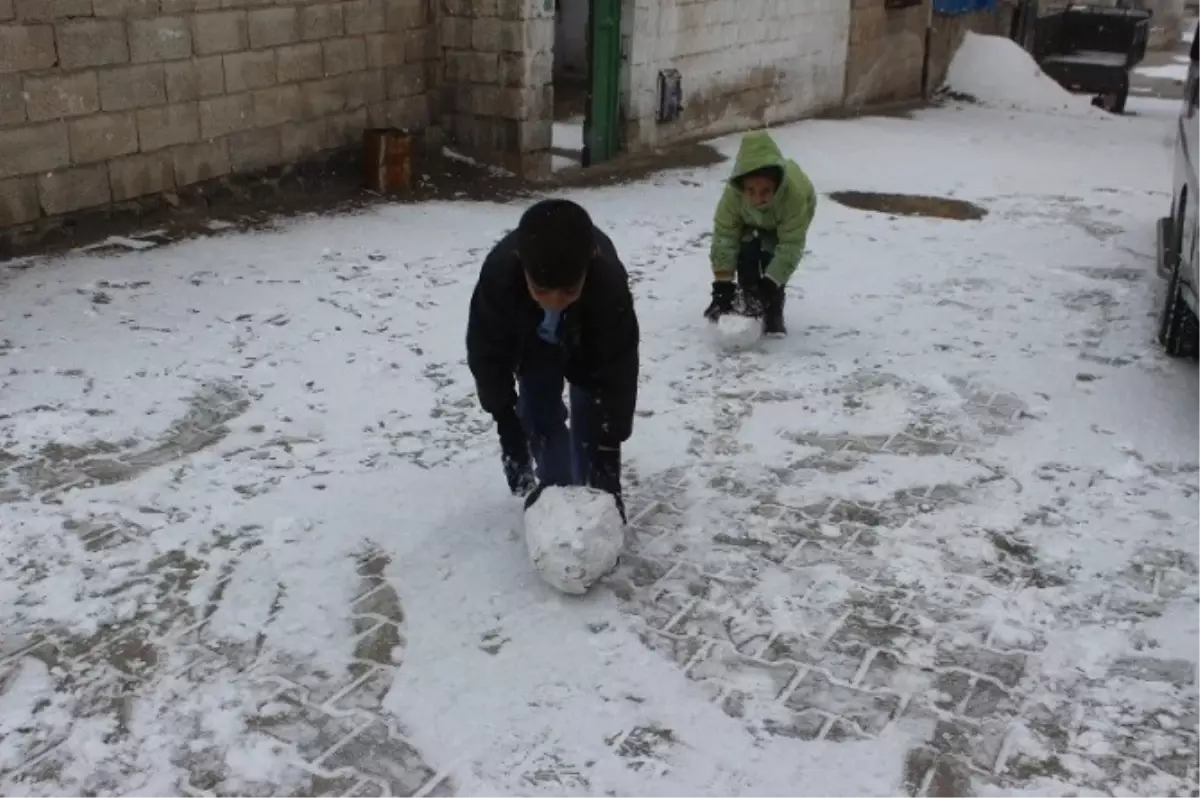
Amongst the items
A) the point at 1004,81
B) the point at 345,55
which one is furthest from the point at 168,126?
the point at 1004,81

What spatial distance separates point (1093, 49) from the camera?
69.8 feet

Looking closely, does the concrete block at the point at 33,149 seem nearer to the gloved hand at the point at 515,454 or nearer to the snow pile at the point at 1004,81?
the gloved hand at the point at 515,454

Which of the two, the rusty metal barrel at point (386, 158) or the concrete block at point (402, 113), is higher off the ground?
the concrete block at point (402, 113)

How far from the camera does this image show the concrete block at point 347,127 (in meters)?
9.04

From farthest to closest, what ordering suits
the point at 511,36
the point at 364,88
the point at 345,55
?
1. the point at 511,36
2. the point at 364,88
3. the point at 345,55

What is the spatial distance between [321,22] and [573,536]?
6.50 m

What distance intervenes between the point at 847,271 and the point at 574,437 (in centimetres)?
406

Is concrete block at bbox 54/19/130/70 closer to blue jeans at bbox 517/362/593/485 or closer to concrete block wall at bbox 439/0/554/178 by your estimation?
concrete block wall at bbox 439/0/554/178

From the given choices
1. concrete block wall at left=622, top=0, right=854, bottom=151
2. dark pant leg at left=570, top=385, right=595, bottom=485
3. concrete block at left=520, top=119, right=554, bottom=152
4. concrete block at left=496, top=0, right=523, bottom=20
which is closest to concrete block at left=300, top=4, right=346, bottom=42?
concrete block at left=496, top=0, right=523, bottom=20

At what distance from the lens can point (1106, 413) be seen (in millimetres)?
5242

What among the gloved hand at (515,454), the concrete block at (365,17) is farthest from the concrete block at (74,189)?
the gloved hand at (515,454)

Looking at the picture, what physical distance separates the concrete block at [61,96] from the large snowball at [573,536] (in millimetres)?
5020

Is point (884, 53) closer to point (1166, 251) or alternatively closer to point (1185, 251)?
point (1166, 251)

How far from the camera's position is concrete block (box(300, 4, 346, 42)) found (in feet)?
28.3
